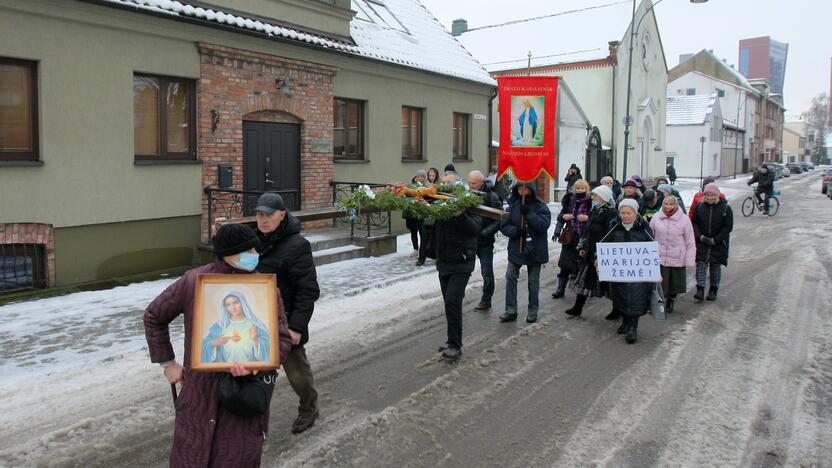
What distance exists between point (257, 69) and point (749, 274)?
9.42m

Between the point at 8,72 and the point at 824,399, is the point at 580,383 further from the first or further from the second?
the point at 8,72

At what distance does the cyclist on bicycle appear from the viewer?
21272mm

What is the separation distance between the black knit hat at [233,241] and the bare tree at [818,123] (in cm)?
12874

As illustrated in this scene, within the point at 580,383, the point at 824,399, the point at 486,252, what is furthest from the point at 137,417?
the point at 824,399

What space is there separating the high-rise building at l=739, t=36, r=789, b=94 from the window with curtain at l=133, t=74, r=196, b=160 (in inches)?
6873

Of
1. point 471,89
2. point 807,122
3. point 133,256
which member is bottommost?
point 133,256

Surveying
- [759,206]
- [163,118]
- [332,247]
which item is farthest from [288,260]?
[759,206]

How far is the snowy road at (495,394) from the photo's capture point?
4.55 metres

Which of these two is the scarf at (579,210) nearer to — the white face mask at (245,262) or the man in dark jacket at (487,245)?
the man in dark jacket at (487,245)

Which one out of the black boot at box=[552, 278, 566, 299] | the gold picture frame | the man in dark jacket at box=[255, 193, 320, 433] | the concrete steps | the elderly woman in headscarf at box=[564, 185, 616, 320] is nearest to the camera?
the gold picture frame

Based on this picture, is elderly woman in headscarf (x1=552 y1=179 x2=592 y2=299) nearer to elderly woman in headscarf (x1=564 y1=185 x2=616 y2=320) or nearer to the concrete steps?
elderly woman in headscarf (x1=564 y1=185 x2=616 y2=320)

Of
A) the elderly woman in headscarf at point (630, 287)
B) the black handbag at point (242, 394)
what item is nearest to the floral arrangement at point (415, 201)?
the elderly woman in headscarf at point (630, 287)

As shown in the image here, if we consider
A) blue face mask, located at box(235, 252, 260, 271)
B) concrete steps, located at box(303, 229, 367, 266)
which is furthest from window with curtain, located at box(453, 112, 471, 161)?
blue face mask, located at box(235, 252, 260, 271)

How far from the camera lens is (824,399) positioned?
5578 mm
